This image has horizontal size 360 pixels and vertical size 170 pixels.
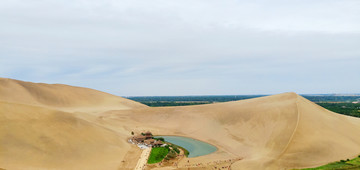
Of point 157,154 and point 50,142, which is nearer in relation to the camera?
point 50,142

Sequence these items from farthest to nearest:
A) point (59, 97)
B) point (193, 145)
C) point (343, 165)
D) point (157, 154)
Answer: point (59, 97) < point (193, 145) < point (157, 154) < point (343, 165)

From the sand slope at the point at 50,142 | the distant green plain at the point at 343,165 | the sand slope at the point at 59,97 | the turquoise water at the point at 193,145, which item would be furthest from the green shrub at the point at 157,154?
the sand slope at the point at 59,97

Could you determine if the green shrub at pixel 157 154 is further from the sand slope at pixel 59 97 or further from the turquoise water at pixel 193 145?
the sand slope at pixel 59 97

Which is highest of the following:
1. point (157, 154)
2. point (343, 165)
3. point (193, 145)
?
point (343, 165)

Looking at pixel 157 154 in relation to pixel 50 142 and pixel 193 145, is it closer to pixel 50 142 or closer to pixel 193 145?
pixel 193 145

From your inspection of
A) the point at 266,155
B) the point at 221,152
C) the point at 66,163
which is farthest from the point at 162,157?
the point at 266,155

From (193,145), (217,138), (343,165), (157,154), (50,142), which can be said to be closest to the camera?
(343,165)


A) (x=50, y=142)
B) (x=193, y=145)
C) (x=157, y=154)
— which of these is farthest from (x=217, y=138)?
(x=50, y=142)
